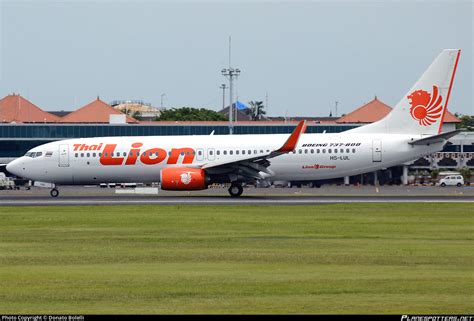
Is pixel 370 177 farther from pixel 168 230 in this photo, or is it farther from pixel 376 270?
pixel 376 270

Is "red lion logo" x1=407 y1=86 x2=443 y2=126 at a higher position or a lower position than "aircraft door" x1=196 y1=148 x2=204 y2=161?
higher

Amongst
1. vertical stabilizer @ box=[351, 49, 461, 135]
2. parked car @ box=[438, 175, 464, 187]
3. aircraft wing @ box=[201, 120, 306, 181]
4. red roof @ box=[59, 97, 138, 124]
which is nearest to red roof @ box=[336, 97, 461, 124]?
red roof @ box=[59, 97, 138, 124]

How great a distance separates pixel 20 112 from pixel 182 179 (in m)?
77.1

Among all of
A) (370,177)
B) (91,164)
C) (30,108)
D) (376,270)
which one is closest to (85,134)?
(30,108)

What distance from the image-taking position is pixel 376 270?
20156 mm

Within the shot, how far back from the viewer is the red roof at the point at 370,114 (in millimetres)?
110438

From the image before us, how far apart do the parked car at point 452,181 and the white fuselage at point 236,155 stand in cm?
2673

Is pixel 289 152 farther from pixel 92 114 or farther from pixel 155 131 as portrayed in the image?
pixel 92 114

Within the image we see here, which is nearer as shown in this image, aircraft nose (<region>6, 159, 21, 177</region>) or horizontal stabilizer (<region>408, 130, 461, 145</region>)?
horizontal stabilizer (<region>408, 130, 461, 145</region>)

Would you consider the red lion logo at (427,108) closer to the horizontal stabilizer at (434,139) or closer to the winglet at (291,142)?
the horizontal stabilizer at (434,139)

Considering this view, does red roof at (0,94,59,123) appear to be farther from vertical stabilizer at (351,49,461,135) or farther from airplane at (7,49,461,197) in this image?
vertical stabilizer at (351,49,461,135)

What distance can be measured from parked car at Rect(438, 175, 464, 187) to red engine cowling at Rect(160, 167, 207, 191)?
109 feet

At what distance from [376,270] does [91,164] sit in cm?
3310

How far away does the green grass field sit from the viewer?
16219 millimetres
